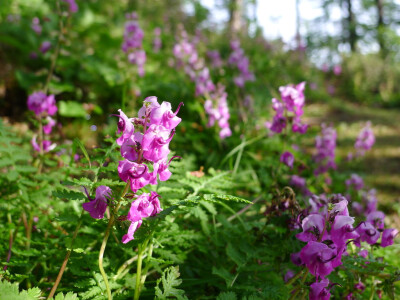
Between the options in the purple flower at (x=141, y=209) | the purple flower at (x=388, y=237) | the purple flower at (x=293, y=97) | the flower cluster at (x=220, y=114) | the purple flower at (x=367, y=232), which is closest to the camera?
the purple flower at (x=141, y=209)

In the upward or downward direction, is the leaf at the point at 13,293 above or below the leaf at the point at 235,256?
above

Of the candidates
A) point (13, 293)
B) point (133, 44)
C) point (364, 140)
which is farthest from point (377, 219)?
point (364, 140)

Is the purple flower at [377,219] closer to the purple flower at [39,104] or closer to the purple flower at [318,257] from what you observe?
the purple flower at [318,257]

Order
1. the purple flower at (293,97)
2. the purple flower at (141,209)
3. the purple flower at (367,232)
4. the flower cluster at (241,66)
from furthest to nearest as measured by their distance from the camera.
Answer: the flower cluster at (241,66) → the purple flower at (293,97) → the purple flower at (367,232) → the purple flower at (141,209)

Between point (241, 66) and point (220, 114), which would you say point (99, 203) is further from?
point (241, 66)

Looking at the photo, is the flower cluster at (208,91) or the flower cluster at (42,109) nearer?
the flower cluster at (42,109)

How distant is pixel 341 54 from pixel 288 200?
700 inches

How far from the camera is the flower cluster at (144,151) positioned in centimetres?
107

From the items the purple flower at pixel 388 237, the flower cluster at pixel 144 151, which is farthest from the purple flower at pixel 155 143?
the purple flower at pixel 388 237

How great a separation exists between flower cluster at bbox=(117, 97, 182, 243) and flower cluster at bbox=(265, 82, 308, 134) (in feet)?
4.48

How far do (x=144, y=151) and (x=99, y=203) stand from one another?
0.26m

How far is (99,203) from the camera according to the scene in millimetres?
1154

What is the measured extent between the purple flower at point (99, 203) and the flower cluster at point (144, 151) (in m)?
0.12

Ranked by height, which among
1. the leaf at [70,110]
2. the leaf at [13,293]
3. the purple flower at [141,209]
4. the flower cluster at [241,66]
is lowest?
the leaf at [13,293]
